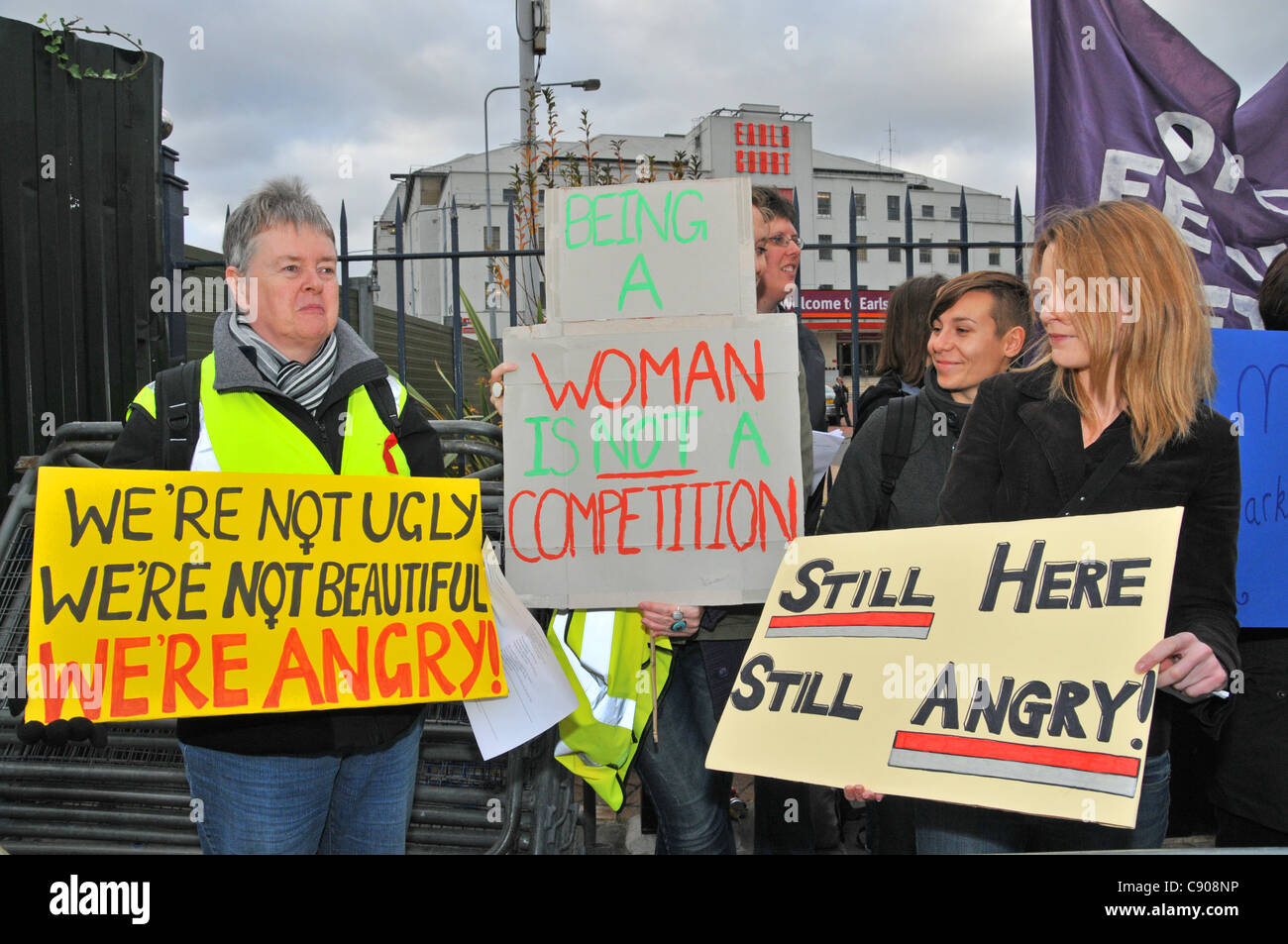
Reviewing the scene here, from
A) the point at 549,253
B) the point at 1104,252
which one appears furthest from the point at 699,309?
the point at 1104,252

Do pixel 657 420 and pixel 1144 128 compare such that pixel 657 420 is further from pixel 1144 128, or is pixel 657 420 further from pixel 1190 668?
pixel 1144 128

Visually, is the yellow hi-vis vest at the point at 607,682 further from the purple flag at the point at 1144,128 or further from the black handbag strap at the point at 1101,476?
the purple flag at the point at 1144,128

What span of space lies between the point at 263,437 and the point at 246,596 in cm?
36

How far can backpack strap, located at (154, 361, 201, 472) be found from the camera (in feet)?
7.16

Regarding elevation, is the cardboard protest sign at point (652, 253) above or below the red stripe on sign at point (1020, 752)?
above

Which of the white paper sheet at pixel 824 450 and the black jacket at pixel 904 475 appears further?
the white paper sheet at pixel 824 450

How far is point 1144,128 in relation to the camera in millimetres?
3785

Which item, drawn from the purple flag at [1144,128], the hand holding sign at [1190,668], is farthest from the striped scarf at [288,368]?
the purple flag at [1144,128]

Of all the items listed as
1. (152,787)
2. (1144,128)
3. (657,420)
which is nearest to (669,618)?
(657,420)

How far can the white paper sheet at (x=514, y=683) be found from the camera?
8.08ft

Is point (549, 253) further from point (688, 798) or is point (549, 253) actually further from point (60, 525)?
point (688, 798)

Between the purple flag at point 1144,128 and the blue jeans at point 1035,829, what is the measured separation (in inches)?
95.7

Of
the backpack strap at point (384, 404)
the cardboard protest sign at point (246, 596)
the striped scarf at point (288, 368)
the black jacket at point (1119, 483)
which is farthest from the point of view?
the backpack strap at point (384, 404)

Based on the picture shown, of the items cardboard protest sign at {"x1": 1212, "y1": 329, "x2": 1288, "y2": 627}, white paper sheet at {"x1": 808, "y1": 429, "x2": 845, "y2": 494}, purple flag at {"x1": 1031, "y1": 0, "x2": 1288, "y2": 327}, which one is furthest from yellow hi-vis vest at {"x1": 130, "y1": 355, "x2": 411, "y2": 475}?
purple flag at {"x1": 1031, "y1": 0, "x2": 1288, "y2": 327}
